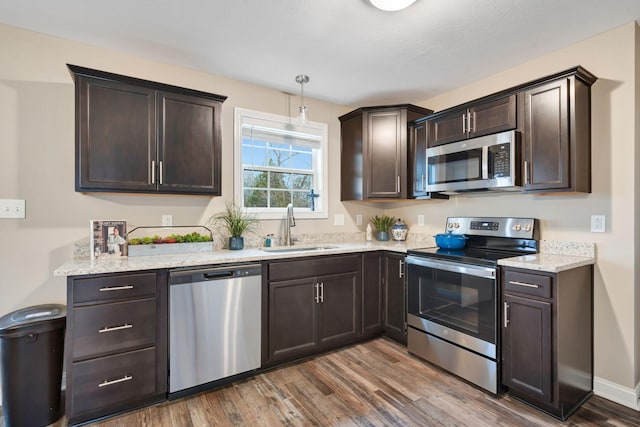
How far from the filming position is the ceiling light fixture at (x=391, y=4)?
1.75m

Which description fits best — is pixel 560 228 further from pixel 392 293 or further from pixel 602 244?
pixel 392 293

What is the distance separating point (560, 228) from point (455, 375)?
53.7 inches

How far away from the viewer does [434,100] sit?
11.0 feet

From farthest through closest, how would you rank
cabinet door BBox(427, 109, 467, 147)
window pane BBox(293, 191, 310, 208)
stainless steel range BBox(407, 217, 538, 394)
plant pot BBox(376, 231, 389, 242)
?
plant pot BBox(376, 231, 389, 242) < window pane BBox(293, 191, 310, 208) < cabinet door BBox(427, 109, 467, 147) < stainless steel range BBox(407, 217, 538, 394)

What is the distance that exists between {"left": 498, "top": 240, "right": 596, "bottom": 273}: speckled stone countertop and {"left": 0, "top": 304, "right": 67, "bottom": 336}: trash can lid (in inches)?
113

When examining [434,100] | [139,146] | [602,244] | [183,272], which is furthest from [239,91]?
[602,244]

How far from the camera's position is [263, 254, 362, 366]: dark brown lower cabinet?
7.98 ft

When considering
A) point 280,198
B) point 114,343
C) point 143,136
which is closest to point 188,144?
point 143,136

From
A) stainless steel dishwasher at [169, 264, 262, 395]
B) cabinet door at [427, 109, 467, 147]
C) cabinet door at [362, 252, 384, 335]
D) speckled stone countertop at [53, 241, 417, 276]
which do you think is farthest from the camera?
cabinet door at [362, 252, 384, 335]

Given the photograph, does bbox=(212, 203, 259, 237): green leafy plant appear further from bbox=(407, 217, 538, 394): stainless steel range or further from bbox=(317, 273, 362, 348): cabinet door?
bbox=(407, 217, 538, 394): stainless steel range

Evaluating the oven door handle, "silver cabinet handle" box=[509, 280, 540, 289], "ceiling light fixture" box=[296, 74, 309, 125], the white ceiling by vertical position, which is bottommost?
"silver cabinet handle" box=[509, 280, 540, 289]

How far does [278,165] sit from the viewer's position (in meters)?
3.27

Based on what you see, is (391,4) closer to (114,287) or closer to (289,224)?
(289,224)

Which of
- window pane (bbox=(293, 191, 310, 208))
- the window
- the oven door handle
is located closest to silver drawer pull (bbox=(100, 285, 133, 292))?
the window
